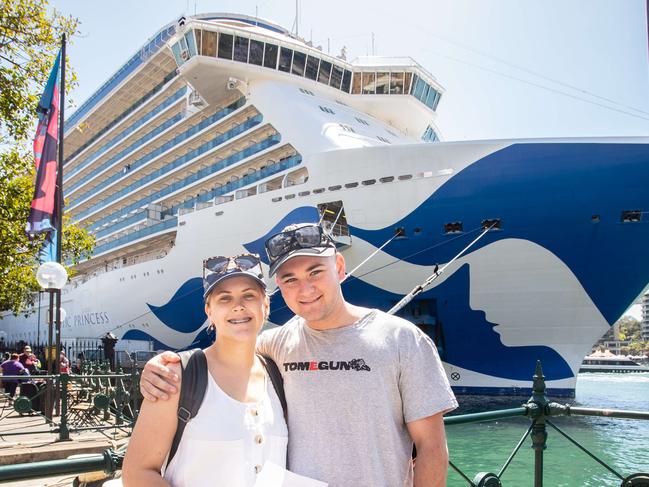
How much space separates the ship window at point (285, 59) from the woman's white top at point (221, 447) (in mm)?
18451

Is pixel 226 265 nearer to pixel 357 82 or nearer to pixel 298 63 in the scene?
pixel 298 63

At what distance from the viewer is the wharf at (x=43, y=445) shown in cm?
518

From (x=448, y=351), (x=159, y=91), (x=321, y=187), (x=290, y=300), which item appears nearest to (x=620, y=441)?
(x=448, y=351)

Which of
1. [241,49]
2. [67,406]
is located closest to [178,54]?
[241,49]

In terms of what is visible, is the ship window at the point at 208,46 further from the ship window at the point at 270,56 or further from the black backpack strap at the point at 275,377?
the black backpack strap at the point at 275,377

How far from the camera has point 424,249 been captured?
12.4 m

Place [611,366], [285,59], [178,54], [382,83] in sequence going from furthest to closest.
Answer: [611,366], [382,83], [178,54], [285,59]

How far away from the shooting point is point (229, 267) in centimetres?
199

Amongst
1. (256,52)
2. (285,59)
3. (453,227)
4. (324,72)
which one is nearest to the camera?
(453,227)

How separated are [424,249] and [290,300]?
10.6 meters

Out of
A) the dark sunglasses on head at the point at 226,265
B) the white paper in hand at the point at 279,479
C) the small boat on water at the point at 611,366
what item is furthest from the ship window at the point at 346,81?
the small boat on water at the point at 611,366

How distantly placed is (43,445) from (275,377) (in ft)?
18.7

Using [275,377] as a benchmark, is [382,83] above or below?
above

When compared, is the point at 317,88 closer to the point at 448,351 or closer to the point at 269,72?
the point at 269,72
